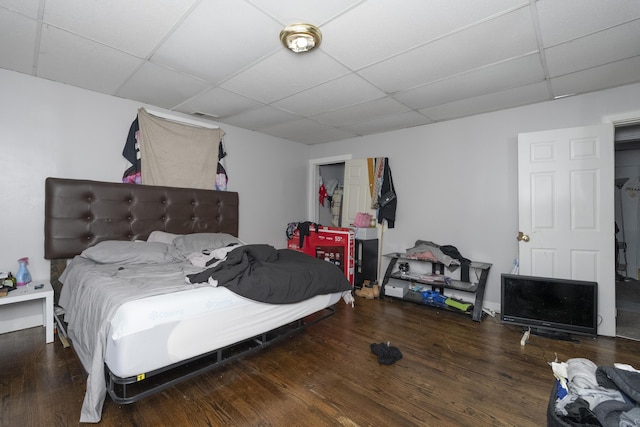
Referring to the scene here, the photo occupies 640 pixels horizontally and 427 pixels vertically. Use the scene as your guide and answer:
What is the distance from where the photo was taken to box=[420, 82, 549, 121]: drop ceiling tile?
9.14 ft

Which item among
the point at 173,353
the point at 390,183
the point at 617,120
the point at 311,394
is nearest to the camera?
the point at 173,353

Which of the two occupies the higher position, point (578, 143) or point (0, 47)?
point (0, 47)

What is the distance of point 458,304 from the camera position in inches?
129

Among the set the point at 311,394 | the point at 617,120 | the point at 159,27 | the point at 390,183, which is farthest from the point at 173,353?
the point at 617,120

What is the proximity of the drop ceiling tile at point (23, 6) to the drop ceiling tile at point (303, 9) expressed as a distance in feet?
4.23

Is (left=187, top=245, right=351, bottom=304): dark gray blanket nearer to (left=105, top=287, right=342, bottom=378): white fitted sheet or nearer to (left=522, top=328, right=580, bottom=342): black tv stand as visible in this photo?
(left=105, top=287, right=342, bottom=378): white fitted sheet

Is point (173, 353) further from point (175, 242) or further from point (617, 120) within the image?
point (617, 120)

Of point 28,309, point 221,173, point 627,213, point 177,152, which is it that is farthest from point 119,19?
point 627,213

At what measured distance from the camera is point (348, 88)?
276cm

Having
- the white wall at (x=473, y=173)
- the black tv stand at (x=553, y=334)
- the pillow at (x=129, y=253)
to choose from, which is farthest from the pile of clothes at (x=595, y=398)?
the pillow at (x=129, y=253)

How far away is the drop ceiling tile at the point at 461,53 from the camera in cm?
183

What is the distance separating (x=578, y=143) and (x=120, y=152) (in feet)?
15.6

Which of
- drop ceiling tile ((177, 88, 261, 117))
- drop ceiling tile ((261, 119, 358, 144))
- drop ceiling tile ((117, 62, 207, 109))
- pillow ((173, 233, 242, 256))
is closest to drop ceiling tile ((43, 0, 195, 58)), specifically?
drop ceiling tile ((117, 62, 207, 109))

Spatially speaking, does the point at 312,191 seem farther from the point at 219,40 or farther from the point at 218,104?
the point at 219,40
